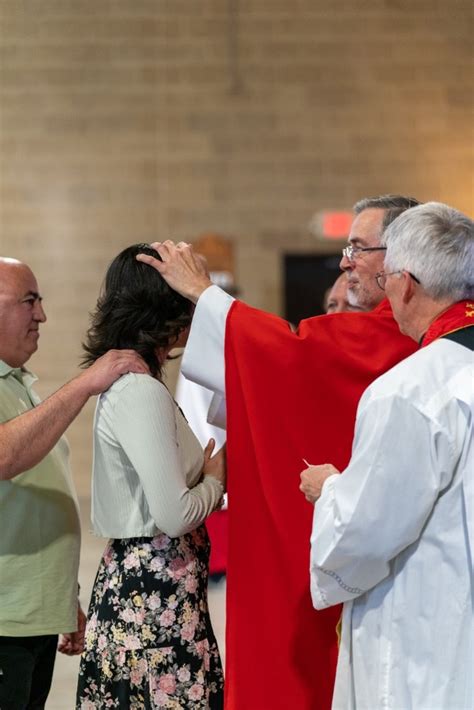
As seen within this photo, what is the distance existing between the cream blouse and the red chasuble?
Answer: 0.11m

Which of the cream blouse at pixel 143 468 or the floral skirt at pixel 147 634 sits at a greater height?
the cream blouse at pixel 143 468

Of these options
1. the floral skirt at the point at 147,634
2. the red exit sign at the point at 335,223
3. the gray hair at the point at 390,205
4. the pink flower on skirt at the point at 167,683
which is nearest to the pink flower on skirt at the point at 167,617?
the floral skirt at the point at 147,634

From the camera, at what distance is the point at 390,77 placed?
8094mm

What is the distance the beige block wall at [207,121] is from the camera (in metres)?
8.09

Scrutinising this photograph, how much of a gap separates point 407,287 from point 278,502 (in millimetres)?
607

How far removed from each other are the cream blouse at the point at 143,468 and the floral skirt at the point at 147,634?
0.21 ft

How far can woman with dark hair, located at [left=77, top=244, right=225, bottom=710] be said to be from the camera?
2.04 metres

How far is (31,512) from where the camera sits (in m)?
2.33

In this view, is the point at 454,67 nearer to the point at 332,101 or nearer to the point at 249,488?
the point at 332,101

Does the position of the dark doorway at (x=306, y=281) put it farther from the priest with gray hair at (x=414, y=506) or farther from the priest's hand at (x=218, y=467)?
the priest with gray hair at (x=414, y=506)

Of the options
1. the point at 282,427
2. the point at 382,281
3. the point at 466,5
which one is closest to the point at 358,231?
the point at 382,281

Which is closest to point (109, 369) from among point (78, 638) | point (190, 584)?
point (190, 584)

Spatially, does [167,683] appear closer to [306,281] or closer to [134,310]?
[134,310]

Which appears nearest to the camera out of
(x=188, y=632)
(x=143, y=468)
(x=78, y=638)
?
(x=143, y=468)
